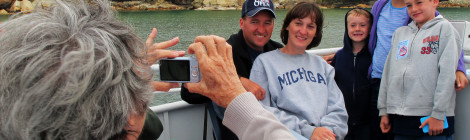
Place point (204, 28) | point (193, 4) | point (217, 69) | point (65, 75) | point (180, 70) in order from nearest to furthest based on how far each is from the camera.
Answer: point (65, 75) → point (217, 69) → point (180, 70) → point (204, 28) → point (193, 4)

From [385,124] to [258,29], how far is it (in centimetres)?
95

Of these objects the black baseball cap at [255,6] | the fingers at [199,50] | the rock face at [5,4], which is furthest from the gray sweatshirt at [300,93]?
the rock face at [5,4]

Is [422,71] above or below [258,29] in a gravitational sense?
below

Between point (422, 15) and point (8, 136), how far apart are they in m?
1.92

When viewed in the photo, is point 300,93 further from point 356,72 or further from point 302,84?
point 356,72

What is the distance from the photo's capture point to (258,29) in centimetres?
188

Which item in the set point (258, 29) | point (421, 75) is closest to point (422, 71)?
point (421, 75)

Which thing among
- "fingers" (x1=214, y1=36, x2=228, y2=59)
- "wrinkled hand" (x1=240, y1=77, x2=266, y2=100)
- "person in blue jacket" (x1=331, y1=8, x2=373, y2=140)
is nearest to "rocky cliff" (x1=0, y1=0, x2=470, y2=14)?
"person in blue jacket" (x1=331, y1=8, x2=373, y2=140)

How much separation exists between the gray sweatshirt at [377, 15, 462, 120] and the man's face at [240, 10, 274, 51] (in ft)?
2.43

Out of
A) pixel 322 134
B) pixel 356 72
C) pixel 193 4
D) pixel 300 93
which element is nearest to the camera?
pixel 322 134

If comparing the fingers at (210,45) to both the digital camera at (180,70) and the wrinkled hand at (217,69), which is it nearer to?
the wrinkled hand at (217,69)

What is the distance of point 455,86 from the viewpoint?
1.72 meters

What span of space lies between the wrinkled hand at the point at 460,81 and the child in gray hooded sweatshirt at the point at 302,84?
640mm

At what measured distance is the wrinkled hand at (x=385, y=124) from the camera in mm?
1925
